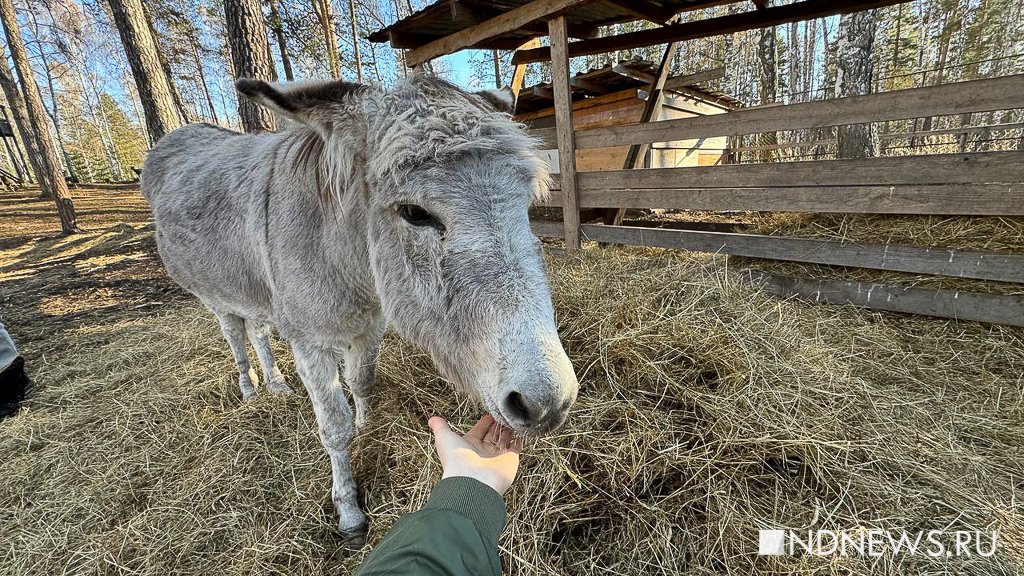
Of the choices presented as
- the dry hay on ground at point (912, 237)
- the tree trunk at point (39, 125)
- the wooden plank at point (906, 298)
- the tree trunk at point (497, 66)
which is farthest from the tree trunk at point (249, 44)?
the tree trunk at point (497, 66)

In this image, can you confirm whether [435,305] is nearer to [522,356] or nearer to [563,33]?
[522,356]

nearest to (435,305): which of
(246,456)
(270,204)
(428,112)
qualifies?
(428,112)

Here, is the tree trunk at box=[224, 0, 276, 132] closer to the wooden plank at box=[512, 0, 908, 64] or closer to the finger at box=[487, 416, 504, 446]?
the wooden plank at box=[512, 0, 908, 64]

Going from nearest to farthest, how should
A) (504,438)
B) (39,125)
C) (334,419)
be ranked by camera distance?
(504,438) < (334,419) < (39,125)

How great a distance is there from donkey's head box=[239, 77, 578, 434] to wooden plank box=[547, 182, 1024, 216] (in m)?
3.57

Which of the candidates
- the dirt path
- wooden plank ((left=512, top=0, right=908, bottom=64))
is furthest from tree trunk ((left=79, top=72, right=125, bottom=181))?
wooden plank ((left=512, top=0, right=908, bottom=64))

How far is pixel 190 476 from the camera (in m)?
2.69

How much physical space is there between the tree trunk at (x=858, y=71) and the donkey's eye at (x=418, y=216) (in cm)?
→ 907

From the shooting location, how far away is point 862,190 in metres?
3.65

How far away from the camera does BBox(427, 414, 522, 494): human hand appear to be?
139 centimetres

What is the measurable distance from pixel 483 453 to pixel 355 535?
4.56 feet

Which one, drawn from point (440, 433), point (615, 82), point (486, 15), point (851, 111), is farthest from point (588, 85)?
point (440, 433)

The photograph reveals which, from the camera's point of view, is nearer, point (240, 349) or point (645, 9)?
point (240, 349)

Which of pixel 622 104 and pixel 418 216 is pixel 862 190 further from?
pixel 622 104
